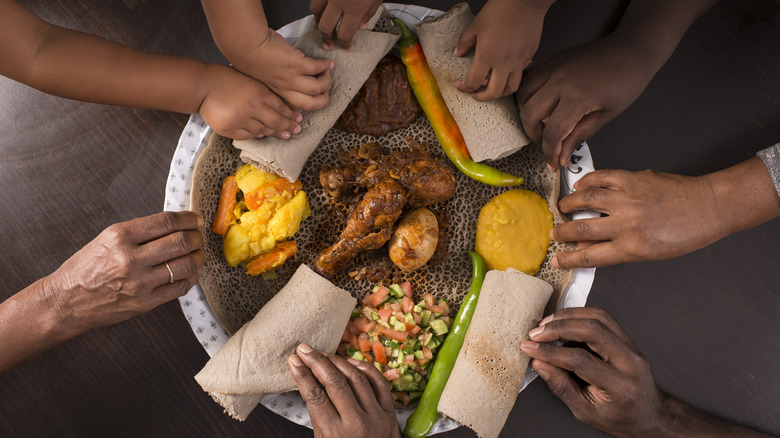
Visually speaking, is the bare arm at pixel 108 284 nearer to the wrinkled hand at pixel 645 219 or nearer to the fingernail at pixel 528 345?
the fingernail at pixel 528 345

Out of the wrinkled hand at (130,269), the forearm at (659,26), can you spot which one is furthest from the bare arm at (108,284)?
the forearm at (659,26)

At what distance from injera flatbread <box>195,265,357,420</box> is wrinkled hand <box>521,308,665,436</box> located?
87cm

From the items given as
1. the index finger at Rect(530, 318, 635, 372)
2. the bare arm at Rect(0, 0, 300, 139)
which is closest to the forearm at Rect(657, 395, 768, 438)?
the index finger at Rect(530, 318, 635, 372)

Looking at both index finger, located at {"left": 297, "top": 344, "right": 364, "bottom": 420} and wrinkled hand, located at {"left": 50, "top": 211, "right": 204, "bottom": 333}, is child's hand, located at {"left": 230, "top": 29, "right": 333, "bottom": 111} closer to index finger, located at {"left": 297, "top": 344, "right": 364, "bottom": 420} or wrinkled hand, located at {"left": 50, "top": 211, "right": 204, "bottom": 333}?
wrinkled hand, located at {"left": 50, "top": 211, "right": 204, "bottom": 333}

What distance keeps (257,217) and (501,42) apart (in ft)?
4.20

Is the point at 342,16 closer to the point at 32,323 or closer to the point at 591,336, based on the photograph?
the point at 591,336

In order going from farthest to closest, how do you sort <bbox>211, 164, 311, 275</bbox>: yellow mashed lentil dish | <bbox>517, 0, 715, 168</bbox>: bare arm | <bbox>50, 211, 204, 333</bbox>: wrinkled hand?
<bbox>211, 164, 311, 275</bbox>: yellow mashed lentil dish → <bbox>517, 0, 715, 168</bbox>: bare arm → <bbox>50, 211, 204, 333</bbox>: wrinkled hand

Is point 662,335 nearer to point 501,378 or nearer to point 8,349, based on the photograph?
point 501,378

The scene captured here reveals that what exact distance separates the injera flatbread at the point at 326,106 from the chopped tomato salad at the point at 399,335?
28.7 inches

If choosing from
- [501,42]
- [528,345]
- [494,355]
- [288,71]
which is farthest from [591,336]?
[288,71]

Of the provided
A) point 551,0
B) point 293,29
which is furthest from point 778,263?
point 293,29

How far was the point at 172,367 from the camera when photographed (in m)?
2.20

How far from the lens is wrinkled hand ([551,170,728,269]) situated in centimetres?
192

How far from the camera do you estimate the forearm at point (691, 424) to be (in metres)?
2.19
